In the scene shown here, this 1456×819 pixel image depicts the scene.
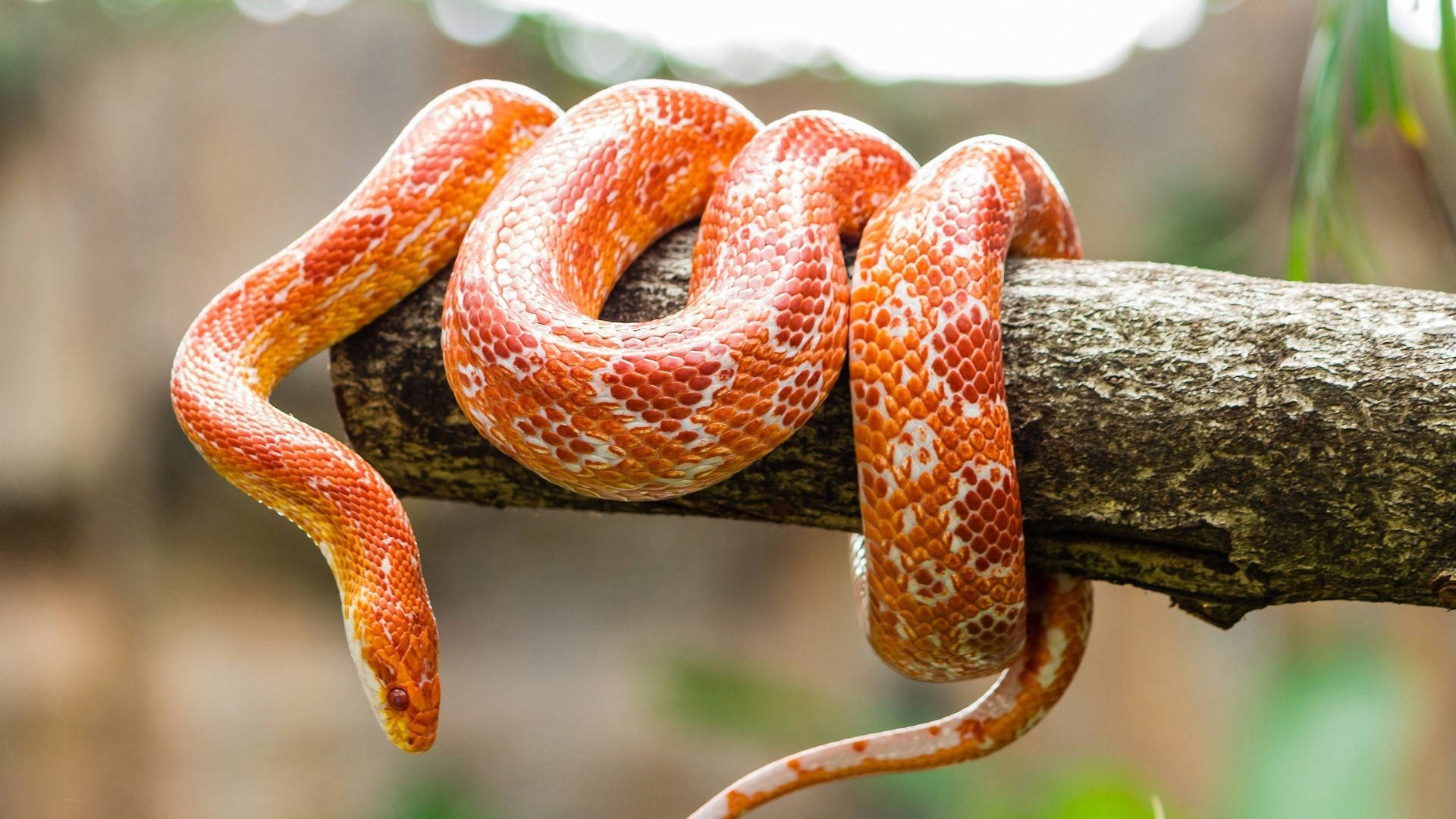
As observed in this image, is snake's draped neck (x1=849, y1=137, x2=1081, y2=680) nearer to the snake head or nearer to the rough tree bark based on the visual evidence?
the rough tree bark

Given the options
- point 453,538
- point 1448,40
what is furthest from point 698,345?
point 453,538

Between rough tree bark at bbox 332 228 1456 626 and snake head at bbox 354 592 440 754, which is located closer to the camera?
rough tree bark at bbox 332 228 1456 626

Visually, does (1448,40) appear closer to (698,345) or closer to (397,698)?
(698,345)

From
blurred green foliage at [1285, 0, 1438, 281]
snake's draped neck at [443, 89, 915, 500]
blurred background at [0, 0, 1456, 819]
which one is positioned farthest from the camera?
blurred background at [0, 0, 1456, 819]

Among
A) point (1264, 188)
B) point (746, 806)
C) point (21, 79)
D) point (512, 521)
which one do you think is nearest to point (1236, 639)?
point (1264, 188)

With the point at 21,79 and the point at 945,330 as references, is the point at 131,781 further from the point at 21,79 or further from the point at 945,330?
the point at 945,330

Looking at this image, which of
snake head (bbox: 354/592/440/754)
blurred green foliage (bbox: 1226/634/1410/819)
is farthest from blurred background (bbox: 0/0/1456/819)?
snake head (bbox: 354/592/440/754)

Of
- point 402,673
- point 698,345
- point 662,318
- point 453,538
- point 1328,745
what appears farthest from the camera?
point 453,538
